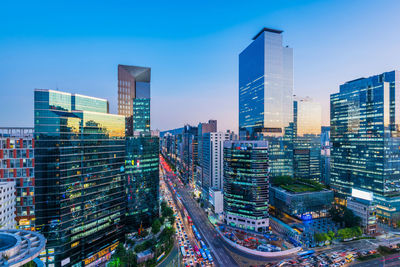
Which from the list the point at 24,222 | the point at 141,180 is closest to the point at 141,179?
the point at 141,180

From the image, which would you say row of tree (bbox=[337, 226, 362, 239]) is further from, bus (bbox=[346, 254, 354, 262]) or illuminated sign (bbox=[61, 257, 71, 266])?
illuminated sign (bbox=[61, 257, 71, 266])

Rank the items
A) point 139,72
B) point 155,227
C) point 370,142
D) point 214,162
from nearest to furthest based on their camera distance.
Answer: point 155,227 → point 370,142 → point 139,72 → point 214,162

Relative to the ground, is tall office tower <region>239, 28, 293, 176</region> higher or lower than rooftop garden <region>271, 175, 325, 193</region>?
higher

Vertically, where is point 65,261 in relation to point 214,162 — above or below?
below

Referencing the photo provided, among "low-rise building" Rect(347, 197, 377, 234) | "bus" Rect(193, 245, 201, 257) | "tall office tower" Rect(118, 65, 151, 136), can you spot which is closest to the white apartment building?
"tall office tower" Rect(118, 65, 151, 136)

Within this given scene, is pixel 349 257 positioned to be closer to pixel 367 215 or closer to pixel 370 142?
pixel 367 215

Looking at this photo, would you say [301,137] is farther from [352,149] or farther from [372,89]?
[372,89]

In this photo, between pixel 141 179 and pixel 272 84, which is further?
pixel 272 84
